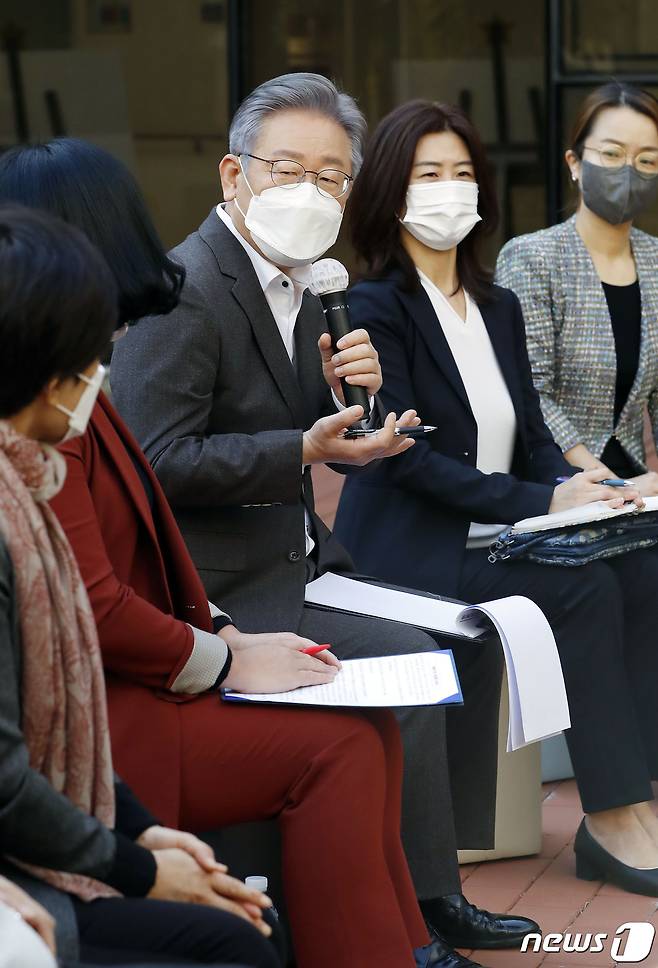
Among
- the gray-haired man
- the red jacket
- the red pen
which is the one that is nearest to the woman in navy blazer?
the gray-haired man

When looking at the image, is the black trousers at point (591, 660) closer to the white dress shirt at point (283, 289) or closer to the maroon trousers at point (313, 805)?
the white dress shirt at point (283, 289)

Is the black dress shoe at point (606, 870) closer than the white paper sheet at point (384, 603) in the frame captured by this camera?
No

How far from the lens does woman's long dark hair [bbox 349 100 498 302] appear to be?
387 centimetres

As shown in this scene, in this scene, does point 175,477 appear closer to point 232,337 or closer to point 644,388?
point 232,337

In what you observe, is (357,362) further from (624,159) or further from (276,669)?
(624,159)

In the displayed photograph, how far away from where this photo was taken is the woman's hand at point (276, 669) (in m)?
2.69

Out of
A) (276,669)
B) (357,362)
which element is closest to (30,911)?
(276,669)

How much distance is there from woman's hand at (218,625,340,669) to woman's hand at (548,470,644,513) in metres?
1.15

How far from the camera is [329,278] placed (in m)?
3.07

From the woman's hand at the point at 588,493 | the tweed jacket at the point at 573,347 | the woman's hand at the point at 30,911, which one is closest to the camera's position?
the woman's hand at the point at 30,911

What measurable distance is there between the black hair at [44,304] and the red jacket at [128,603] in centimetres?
46

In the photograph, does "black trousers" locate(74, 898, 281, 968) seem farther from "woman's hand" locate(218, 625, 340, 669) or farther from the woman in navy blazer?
the woman in navy blazer

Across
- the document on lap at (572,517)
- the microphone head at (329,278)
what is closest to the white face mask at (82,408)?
the microphone head at (329,278)

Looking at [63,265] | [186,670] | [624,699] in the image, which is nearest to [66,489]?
[186,670]
